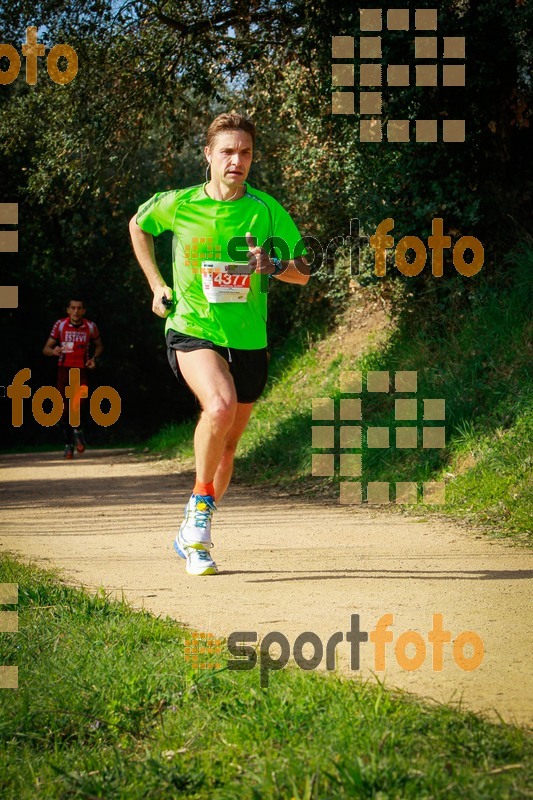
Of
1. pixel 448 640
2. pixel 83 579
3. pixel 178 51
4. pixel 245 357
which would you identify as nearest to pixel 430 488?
pixel 245 357

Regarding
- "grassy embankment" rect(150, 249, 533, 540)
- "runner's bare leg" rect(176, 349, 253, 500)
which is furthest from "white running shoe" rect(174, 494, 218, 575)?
"grassy embankment" rect(150, 249, 533, 540)

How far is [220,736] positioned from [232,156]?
353 cm

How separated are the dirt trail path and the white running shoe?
0.27ft

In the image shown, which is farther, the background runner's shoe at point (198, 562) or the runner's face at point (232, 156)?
the runner's face at point (232, 156)

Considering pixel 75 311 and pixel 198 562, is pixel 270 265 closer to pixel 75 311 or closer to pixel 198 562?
pixel 198 562

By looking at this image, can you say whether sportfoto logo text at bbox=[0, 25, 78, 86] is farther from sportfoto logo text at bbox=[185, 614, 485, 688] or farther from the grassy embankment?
sportfoto logo text at bbox=[185, 614, 485, 688]

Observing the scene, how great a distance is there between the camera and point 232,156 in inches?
219

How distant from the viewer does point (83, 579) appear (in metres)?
5.35

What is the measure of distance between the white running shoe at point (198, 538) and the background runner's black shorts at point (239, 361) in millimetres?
640

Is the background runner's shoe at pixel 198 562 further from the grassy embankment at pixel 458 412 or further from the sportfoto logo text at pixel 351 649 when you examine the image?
the grassy embankment at pixel 458 412

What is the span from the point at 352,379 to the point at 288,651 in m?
8.58

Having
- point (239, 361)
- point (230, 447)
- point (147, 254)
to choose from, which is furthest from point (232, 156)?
point (230, 447)

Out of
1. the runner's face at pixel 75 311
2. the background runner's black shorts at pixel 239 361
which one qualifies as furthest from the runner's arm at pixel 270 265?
the runner's face at pixel 75 311

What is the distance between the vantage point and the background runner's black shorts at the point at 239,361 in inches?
222
